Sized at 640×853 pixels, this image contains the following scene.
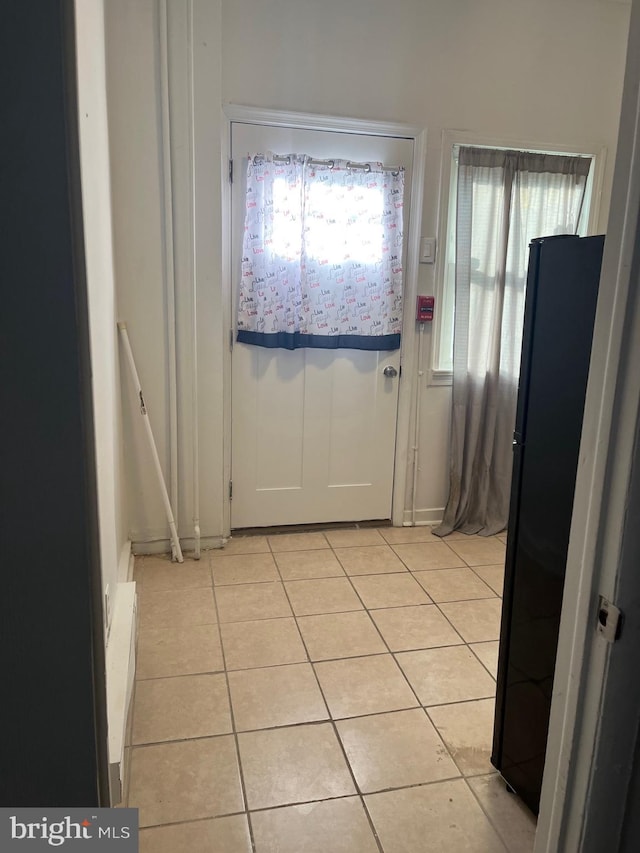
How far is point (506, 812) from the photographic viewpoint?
171cm

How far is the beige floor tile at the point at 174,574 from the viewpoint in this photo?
9.72 feet

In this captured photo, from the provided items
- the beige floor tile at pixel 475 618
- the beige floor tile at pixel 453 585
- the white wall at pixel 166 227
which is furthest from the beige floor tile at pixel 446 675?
the white wall at pixel 166 227

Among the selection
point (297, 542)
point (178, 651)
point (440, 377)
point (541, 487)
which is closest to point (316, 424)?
point (297, 542)

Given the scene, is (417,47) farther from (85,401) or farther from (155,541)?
(85,401)

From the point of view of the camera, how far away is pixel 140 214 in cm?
296

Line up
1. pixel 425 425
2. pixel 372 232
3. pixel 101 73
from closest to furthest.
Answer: pixel 101 73
pixel 372 232
pixel 425 425

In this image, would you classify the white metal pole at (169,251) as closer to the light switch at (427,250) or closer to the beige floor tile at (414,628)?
the beige floor tile at (414,628)

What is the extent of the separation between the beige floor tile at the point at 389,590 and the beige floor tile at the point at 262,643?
0.44 metres

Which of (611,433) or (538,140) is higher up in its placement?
(538,140)

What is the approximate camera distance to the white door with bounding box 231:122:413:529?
339 cm

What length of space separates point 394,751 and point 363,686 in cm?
34

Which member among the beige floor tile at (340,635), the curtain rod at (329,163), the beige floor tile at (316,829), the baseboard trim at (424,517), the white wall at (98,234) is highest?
the curtain rod at (329,163)

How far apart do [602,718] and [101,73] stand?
2665mm

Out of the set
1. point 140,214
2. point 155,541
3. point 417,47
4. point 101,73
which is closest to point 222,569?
point 155,541
